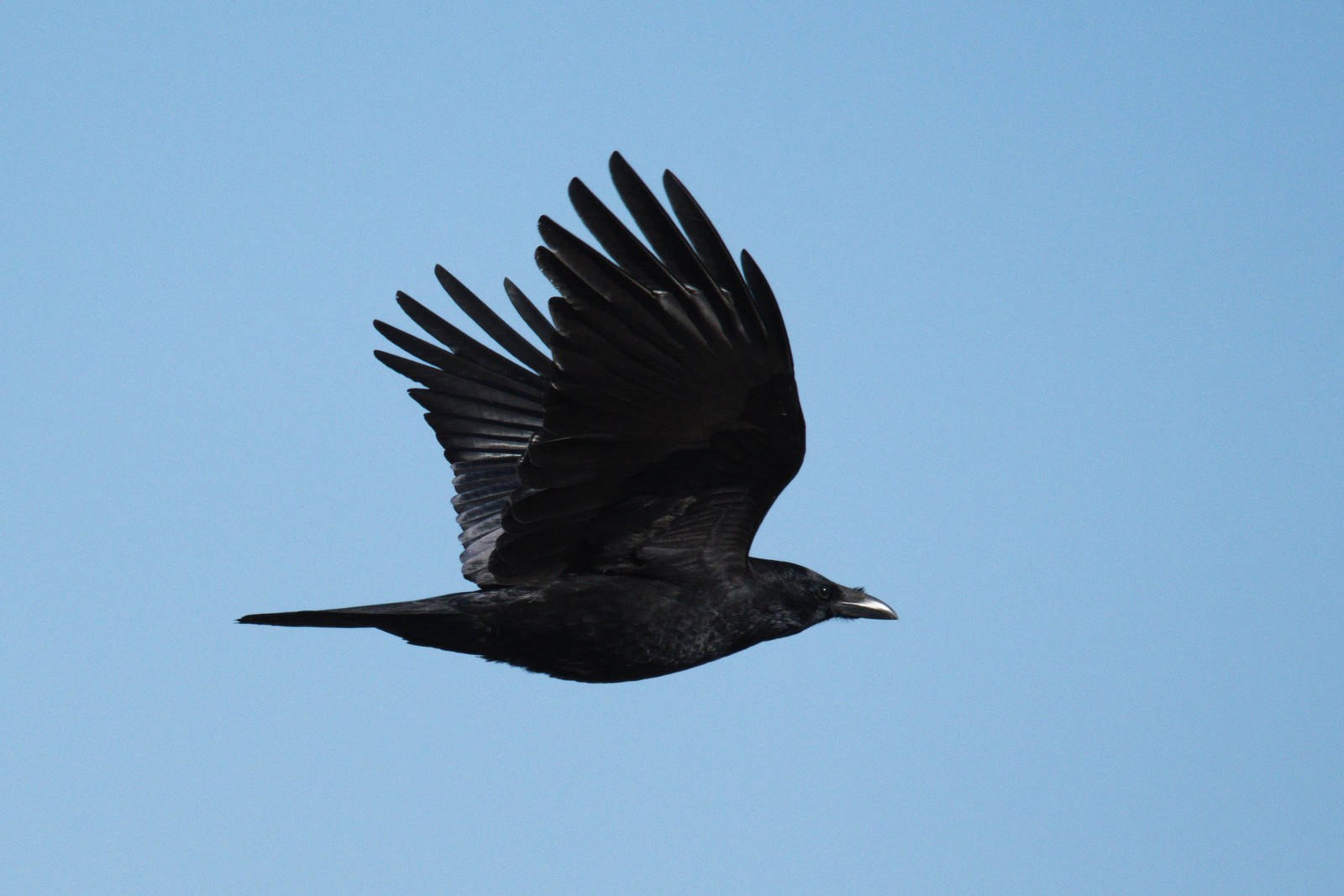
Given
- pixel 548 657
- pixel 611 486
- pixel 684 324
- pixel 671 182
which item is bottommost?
pixel 548 657

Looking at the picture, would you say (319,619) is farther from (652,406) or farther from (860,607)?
(860,607)

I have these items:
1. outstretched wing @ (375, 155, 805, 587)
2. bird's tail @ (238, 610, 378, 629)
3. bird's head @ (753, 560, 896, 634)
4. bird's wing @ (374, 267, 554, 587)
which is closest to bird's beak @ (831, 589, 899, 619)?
bird's head @ (753, 560, 896, 634)

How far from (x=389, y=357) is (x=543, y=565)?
2102mm

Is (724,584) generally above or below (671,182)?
below

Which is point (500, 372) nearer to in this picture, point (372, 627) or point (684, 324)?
point (372, 627)

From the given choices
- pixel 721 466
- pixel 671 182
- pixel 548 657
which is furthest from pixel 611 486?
pixel 671 182

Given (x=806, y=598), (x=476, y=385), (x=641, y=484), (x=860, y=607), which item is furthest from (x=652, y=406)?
(x=476, y=385)

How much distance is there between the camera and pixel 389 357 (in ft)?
27.9

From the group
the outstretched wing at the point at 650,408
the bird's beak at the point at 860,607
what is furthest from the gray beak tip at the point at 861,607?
the outstretched wing at the point at 650,408

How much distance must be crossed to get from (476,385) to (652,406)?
239cm

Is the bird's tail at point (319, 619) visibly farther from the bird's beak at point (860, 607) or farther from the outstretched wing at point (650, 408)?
the bird's beak at point (860, 607)

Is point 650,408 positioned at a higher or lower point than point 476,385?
lower

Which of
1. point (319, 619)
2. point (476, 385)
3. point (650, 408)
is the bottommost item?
point (319, 619)

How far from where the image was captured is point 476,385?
8484 mm
